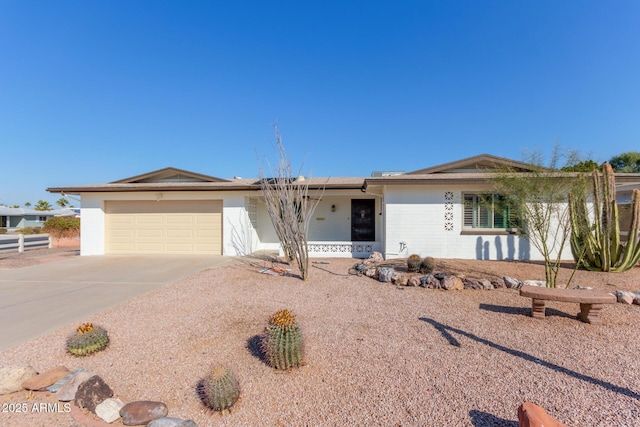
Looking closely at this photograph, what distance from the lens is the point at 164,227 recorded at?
13.0 meters

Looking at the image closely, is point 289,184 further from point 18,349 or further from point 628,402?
point 628,402

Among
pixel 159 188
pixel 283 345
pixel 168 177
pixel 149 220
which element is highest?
pixel 168 177

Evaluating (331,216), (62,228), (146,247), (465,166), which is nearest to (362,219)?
(331,216)

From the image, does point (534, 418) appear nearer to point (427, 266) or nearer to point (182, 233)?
point (427, 266)

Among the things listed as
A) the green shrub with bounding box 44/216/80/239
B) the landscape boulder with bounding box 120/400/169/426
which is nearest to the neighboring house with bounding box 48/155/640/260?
the green shrub with bounding box 44/216/80/239

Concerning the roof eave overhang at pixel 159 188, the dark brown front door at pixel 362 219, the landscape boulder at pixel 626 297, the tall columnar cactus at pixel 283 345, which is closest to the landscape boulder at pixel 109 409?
the tall columnar cactus at pixel 283 345

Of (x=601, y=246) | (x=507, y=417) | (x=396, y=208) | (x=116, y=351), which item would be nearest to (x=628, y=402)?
(x=507, y=417)

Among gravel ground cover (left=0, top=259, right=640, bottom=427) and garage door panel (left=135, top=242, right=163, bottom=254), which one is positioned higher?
garage door panel (left=135, top=242, right=163, bottom=254)

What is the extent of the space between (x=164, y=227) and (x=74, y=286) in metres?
5.75

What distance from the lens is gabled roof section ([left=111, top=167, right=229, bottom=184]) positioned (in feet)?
45.8

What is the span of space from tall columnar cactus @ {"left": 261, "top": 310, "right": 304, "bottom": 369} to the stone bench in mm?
4050

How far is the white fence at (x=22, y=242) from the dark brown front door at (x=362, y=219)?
51.4 ft

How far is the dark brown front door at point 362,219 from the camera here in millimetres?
13930

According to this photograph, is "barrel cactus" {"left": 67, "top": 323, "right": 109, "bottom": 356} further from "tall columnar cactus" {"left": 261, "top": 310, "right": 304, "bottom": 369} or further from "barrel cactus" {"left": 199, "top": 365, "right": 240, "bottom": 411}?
"tall columnar cactus" {"left": 261, "top": 310, "right": 304, "bottom": 369}
